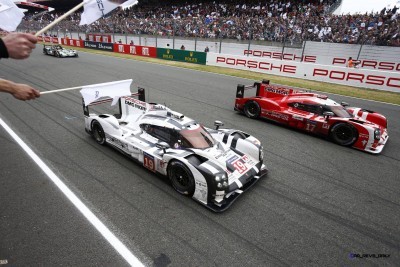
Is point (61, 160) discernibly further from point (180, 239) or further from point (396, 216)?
point (396, 216)

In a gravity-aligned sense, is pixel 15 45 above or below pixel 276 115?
above

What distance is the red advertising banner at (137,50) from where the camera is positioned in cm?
2715

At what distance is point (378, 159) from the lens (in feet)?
22.8

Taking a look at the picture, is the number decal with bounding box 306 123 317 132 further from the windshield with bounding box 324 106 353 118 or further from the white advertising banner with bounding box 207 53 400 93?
the white advertising banner with bounding box 207 53 400 93

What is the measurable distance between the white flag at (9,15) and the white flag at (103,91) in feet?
6.11

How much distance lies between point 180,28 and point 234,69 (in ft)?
41.2

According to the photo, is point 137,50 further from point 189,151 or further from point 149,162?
point 189,151

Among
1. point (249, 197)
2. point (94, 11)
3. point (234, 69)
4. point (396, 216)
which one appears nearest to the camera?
point (94, 11)

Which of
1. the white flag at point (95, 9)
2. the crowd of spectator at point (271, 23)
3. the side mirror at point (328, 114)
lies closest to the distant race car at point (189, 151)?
the white flag at point (95, 9)

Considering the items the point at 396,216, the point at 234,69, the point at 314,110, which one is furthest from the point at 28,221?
the point at 234,69

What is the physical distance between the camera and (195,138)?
5.52 meters

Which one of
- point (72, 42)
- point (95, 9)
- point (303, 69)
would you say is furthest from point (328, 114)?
point (72, 42)

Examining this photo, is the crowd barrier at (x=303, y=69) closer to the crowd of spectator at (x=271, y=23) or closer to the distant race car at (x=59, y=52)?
the crowd of spectator at (x=271, y=23)

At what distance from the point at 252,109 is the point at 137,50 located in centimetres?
2221
